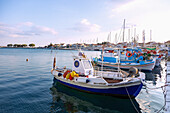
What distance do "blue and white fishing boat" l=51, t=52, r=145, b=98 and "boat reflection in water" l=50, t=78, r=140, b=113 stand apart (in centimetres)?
51

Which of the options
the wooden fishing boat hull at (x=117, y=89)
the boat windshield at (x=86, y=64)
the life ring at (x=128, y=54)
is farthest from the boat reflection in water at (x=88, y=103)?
the life ring at (x=128, y=54)

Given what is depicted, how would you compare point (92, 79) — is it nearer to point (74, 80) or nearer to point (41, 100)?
point (74, 80)

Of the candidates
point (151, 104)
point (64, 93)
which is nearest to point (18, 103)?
point (64, 93)

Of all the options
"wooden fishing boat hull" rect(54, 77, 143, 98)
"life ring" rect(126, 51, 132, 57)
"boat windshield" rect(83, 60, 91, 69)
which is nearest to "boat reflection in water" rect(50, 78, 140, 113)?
"wooden fishing boat hull" rect(54, 77, 143, 98)

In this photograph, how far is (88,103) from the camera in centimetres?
1034

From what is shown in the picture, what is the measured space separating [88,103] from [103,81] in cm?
240

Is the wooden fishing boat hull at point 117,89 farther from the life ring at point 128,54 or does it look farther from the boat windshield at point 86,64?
the life ring at point 128,54

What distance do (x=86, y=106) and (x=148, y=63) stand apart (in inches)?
854

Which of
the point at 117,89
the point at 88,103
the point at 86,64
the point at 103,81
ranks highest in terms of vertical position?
the point at 86,64

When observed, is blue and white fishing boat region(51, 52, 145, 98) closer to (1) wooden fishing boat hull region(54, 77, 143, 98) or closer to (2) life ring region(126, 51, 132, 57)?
(1) wooden fishing boat hull region(54, 77, 143, 98)

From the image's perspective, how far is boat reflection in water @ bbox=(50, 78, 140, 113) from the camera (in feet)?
30.6

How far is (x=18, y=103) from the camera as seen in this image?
390 inches

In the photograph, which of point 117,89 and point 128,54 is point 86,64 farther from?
point 128,54

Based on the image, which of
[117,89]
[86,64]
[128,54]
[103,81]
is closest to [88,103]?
[103,81]
